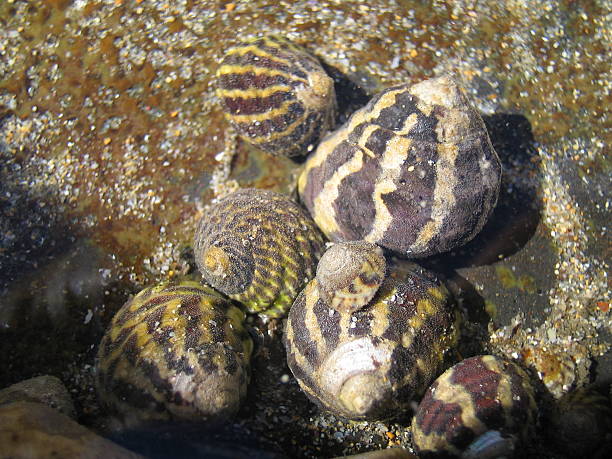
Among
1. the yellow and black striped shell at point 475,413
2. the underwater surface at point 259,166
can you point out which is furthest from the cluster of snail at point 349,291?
the underwater surface at point 259,166

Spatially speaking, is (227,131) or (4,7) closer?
(227,131)

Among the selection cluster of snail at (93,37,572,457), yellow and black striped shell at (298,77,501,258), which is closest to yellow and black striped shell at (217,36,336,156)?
cluster of snail at (93,37,572,457)

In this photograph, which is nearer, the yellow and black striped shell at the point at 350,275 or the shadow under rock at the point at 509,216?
the yellow and black striped shell at the point at 350,275

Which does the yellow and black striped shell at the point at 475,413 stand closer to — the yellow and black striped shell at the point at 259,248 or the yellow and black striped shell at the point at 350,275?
the yellow and black striped shell at the point at 350,275

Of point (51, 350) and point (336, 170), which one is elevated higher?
point (336, 170)

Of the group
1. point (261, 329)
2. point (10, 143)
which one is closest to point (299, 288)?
point (261, 329)

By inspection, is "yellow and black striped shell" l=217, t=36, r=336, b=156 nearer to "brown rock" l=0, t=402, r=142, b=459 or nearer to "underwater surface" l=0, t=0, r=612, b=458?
"underwater surface" l=0, t=0, r=612, b=458

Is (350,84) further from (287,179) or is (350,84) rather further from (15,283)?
(15,283)
